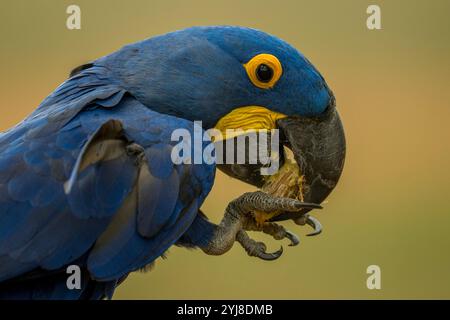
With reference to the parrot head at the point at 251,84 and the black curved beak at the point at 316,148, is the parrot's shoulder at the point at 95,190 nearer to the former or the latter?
the parrot head at the point at 251,84

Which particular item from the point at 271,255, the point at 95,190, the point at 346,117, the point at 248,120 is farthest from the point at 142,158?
the point at 346,117

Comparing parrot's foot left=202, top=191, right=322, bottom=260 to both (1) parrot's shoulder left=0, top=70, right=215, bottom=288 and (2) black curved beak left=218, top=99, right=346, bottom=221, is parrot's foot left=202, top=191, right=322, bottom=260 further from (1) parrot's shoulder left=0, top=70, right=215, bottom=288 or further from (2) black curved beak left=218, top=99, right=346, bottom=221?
(1) parrot's shoulder left=0, top=70, right=215, bottom=288

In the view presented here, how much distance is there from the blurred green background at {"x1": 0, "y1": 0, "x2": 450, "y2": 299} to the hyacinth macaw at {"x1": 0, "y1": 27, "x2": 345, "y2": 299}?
220 cm

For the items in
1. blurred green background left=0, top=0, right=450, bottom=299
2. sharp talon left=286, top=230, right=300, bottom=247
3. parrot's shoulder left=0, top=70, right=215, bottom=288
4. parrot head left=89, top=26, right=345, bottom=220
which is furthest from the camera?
blurred green background left=0, top=0, right=450, bottom=299

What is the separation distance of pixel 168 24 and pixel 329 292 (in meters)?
2.55

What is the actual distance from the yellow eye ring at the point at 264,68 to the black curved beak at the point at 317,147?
17 cm

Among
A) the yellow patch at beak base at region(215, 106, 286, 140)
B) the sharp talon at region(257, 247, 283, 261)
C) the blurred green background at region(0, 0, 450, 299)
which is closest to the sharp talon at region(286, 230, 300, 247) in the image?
the sharp talon at region(257, 247, 283, 261)

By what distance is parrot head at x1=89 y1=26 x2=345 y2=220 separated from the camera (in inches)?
127

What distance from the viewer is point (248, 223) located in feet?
11.1

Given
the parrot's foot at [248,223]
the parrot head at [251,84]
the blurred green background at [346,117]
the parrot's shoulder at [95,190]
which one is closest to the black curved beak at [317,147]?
the parrot head at [251,84]

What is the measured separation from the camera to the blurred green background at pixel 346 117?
5.74 m

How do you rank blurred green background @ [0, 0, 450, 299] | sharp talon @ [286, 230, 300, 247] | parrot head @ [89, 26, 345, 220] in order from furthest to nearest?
blurred green background @ [0, 0, 450, 299]
sharp talon @ [286, 230, 300, 247]
parrot head @ [89, 26, 345, 220]

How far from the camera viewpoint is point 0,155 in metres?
2.95
